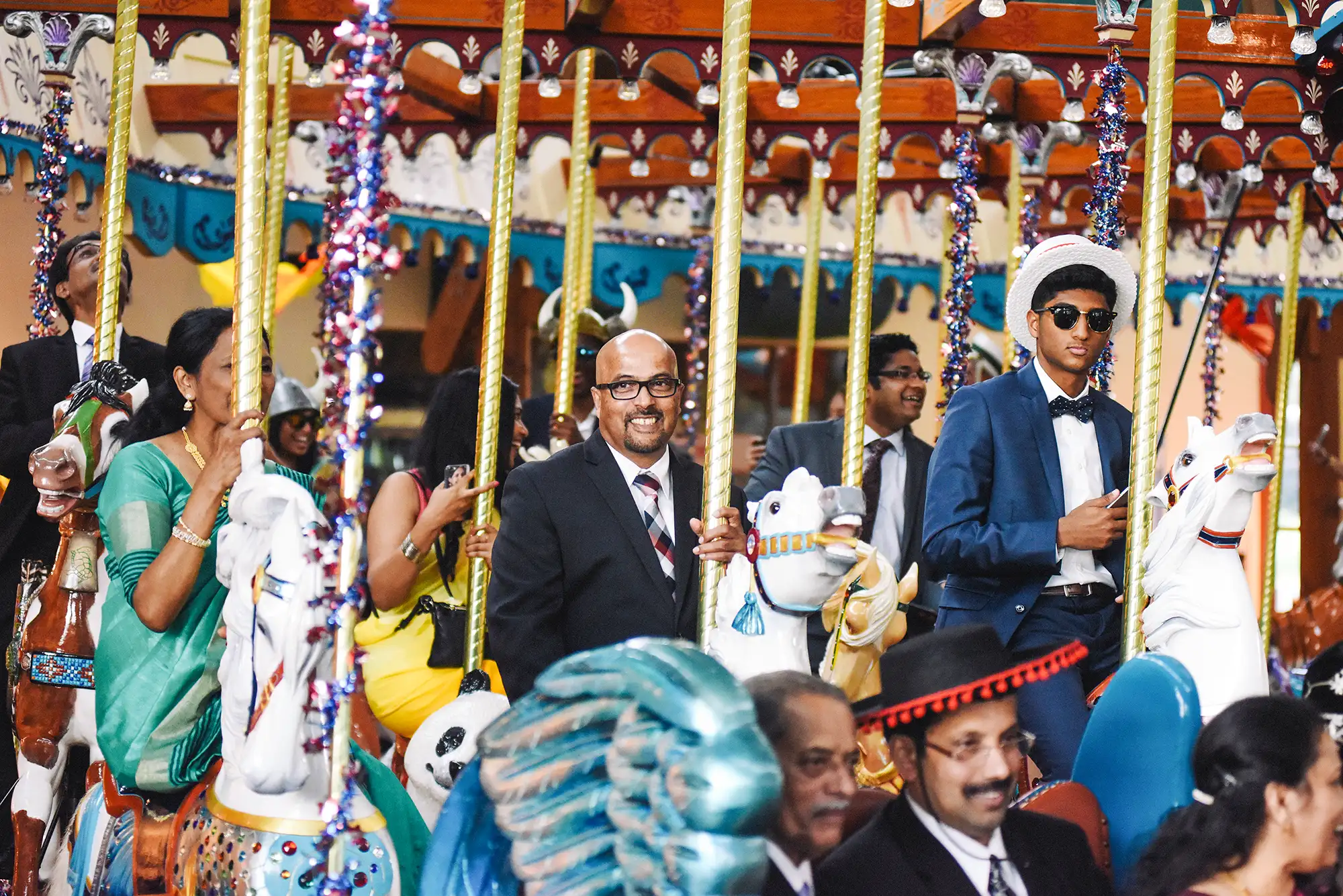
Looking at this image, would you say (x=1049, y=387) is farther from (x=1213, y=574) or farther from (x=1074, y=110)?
(x=1074, y=110)

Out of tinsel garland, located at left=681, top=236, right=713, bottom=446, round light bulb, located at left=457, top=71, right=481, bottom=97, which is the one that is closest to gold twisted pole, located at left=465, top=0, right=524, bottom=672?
round light bulb, located at left=457, top=71, right=481, bottom=97

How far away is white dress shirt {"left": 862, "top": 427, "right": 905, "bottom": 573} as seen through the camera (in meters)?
5.82

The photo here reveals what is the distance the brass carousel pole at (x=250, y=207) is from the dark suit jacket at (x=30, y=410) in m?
1.69

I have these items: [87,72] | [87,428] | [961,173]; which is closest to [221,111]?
[87,72]

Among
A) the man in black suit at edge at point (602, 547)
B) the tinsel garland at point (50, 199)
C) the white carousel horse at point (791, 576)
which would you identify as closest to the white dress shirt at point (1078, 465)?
the man in black suit at edge at point (602, 547)

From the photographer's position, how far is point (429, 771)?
4090 millimetres

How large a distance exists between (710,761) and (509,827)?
344 millimetres

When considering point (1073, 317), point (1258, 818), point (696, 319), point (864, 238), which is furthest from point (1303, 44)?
point (696, 319)

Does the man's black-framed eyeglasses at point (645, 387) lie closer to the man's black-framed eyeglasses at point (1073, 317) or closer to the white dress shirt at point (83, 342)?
the man's black-framed eyeglasses at point (1073, 317)

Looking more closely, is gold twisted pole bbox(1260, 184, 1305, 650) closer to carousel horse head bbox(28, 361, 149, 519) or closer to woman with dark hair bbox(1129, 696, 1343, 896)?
woman with dark hair bbox(1129, 696, 1343, 896)

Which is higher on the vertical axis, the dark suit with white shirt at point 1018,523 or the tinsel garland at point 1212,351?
the tinsel garland at point 1212,351

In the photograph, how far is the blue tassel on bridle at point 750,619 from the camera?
10.2 feet

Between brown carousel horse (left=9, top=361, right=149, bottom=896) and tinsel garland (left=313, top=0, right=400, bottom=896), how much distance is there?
59.2 inches

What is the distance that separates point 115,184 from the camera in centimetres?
472
